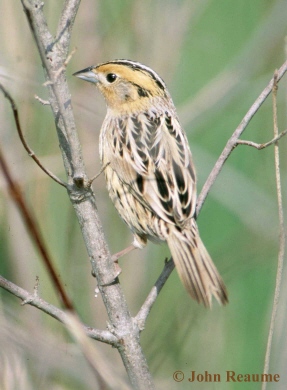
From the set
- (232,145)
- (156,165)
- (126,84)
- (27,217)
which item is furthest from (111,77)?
(27,217)

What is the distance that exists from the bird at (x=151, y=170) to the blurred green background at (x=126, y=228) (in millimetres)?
250

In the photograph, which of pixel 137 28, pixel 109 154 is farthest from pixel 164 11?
pixel 109 154

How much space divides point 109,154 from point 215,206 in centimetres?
161

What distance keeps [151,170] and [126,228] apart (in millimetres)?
1000

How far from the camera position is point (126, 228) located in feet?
15.1

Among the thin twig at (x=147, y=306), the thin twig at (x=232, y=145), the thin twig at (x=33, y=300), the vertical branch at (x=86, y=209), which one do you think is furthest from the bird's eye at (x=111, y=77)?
the thin twig at (x=33, y=300)

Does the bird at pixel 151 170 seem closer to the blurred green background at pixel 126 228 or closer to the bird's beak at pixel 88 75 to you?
the bird's beak at pixel 88 75

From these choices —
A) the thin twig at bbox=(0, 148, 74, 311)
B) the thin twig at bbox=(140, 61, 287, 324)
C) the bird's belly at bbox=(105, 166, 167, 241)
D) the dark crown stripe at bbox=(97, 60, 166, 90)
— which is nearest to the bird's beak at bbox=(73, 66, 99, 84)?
the dark crown stripe at bbox=(97, 60, 166, 90)

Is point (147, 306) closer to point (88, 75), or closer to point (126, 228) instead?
point (126, 228)

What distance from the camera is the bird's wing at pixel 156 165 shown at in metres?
3.60

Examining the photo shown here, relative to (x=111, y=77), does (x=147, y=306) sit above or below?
below

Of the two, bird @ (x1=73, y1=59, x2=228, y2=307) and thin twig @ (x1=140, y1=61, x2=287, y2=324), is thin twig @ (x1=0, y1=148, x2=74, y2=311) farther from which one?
bird @ (x1=73, y1=59, x2=228, y2=307)

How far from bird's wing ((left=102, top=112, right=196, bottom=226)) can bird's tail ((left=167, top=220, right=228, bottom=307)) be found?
0.10 metres

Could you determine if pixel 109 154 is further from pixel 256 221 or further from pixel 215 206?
pixel 215 206
